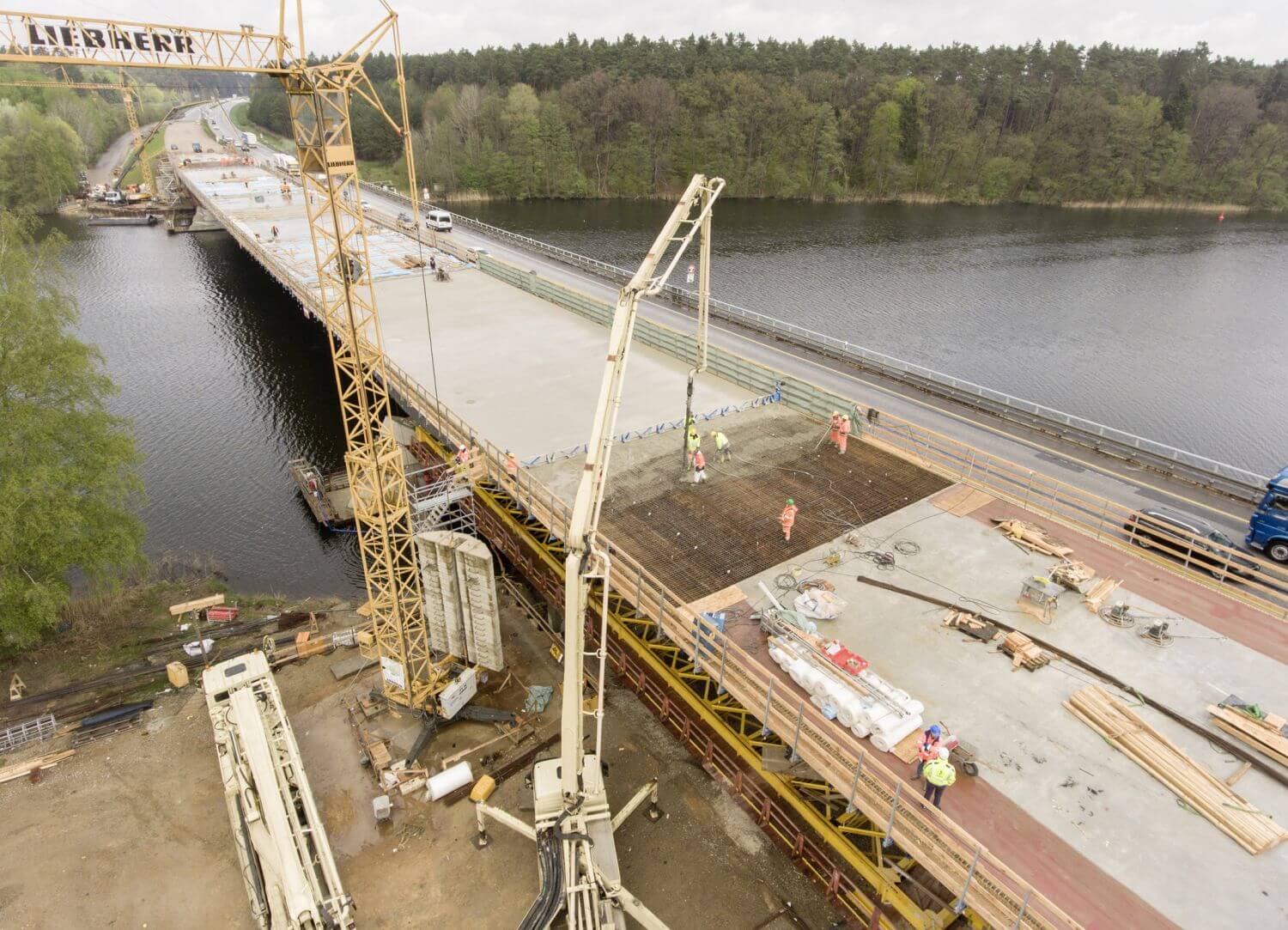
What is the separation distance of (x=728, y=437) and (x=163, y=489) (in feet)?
109

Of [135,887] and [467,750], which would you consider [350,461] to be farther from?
[135,887]

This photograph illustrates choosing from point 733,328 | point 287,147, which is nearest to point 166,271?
point 733,328

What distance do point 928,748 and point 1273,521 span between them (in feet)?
67.5

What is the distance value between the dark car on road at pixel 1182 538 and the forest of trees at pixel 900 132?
113641mm

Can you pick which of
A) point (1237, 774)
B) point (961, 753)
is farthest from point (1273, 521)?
point (961, 753)

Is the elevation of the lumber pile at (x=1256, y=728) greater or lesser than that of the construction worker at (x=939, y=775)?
lesser

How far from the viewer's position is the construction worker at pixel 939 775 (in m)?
13.5

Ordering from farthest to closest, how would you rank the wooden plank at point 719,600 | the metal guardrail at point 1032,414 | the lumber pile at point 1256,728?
the metal guardrail at point 1032,414, the wooden plank at point 719,600, the lumber pile at point 1256,728

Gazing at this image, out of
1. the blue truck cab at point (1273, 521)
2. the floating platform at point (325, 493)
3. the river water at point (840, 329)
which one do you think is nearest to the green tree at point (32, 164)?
the river water at point (840, 329)

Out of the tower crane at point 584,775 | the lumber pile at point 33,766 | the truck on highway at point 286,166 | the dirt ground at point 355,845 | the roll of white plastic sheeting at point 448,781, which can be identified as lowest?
the dirt ground at point 355,845

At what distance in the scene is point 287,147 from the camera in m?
176

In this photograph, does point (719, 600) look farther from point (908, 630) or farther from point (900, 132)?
point (900, 132)

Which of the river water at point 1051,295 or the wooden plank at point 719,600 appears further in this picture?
the river water at point 1051,295

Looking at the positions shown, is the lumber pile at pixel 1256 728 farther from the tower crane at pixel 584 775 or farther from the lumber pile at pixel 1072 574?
the tower crane at pixel 584 775
